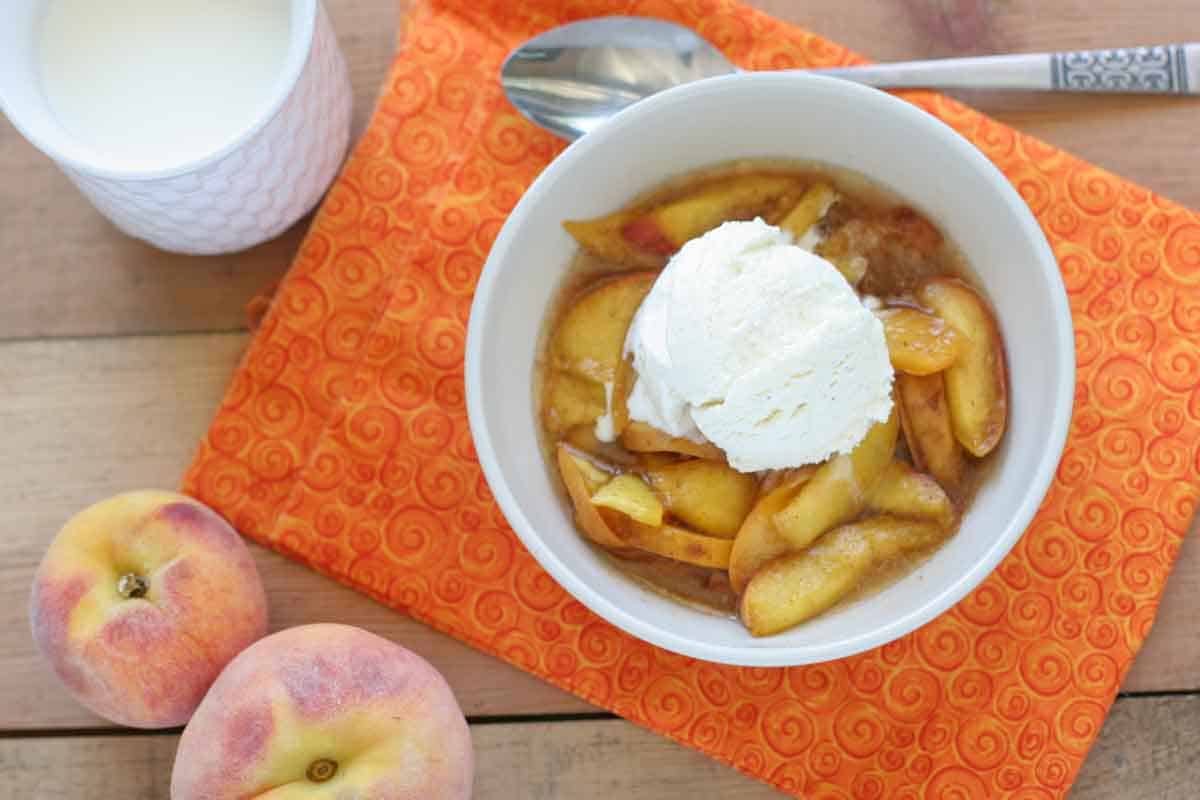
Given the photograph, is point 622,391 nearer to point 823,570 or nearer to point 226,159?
point 823,570

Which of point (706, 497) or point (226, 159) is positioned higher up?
point (226, 159)

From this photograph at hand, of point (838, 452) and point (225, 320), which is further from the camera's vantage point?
point (225, 320)

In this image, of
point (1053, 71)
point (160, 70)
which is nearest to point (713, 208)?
point (1053, 71)

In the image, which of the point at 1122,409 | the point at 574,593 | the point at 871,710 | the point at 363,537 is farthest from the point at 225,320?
the point at 1122,409

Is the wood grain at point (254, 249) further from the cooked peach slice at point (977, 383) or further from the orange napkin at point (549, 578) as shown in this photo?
the cooked peach slice at point (977, 383)

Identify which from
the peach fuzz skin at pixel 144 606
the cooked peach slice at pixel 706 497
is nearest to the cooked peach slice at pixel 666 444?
the cooked peach slice at pixel 706 497

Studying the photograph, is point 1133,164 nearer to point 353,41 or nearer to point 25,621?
point 353,41

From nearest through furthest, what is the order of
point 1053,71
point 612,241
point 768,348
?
1. point 768,348
2. point 612,241
3. point 1053,71

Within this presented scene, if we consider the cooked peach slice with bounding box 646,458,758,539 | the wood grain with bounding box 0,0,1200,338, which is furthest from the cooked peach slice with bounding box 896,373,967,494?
the wood grain with bounding box 0,0,1200,338
